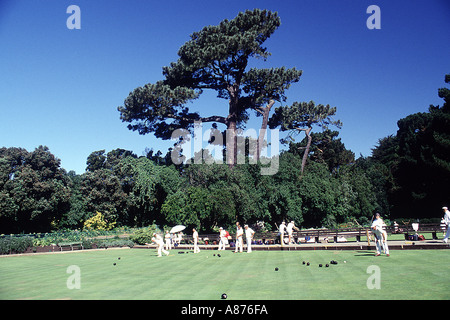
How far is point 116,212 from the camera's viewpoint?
172 ft

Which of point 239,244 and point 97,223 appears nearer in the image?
point 239,244

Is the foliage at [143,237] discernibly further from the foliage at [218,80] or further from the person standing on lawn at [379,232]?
the person standing on lawn at [379,232]

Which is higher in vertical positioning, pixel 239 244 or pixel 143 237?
pixel 239 244

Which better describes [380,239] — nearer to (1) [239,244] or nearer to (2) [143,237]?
(1) [239,244]

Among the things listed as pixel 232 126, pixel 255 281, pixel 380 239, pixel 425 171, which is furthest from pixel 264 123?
pixel 255 281

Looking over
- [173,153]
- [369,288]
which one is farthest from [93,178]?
[369,288]

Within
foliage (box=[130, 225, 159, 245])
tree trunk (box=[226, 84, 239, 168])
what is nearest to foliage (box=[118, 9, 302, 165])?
tree trunk (box=[226, 84, 239, 168])

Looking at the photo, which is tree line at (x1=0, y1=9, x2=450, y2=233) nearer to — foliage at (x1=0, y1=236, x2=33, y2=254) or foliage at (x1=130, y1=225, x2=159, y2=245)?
foliage at (x1=130, y1=225, x2=159, y2=245)

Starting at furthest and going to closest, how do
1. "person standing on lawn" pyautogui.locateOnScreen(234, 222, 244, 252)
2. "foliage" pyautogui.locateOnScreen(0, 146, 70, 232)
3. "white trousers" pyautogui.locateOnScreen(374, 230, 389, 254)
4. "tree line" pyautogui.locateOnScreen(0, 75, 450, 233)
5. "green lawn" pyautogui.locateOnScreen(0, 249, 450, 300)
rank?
1. "foliage" pyautogui.locateOnScreen(0, 146, 70, 232)
2. "tree line" pyautogui.locateOnScreen(0, 75, 450, 233)
3. "person standing on lawn" pyautogui.locateOnScreen(234, 222, 244, 252)
4. "white trousers" pyautogui.locateOnScreen(374, 230, 389, 254)
5. "green lawn" pyautogui.locateOnScreen(0, 249, 450, 300)

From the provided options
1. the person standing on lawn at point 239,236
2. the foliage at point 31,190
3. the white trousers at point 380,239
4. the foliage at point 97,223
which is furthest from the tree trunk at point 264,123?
the foliage at point 31,190

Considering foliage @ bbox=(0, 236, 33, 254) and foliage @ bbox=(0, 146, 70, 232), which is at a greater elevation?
foliage @ bbox=(0, 146, 70, 232)

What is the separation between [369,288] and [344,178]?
152 ft
